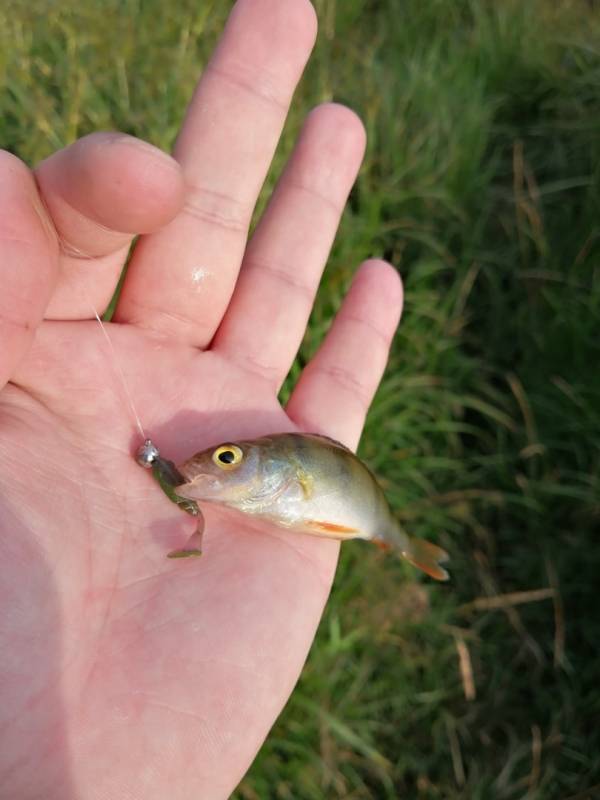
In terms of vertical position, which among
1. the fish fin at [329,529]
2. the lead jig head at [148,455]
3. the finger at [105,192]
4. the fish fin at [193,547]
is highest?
the finger at [105,192]

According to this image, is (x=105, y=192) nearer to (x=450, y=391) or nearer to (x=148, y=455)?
(x=148, y=455)

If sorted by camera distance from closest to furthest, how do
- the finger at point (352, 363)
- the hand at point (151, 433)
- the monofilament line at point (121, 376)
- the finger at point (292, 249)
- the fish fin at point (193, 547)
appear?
the hand at point (151, 433) < the fish fin at point (193, 547) < the monofilament line at point (121, 376) < the finger at point (292, 249) < the finger at point (352, 363)

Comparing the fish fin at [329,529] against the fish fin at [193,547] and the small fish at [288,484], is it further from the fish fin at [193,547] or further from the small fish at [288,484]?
the fish fin at [193,547]

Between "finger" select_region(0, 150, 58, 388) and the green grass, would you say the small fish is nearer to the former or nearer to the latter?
"finger" select_region(0, 150, 58, 388)

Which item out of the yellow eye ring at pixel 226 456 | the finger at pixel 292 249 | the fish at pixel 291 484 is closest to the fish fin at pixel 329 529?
the fish at pixel 291 484

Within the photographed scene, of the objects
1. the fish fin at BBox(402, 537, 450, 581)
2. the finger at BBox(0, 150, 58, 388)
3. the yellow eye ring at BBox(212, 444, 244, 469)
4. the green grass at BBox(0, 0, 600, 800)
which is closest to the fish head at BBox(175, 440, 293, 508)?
the yellow eye ring at BBox(212, 444, 244, 469)

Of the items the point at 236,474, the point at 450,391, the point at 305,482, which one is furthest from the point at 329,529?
the point at 450,391
